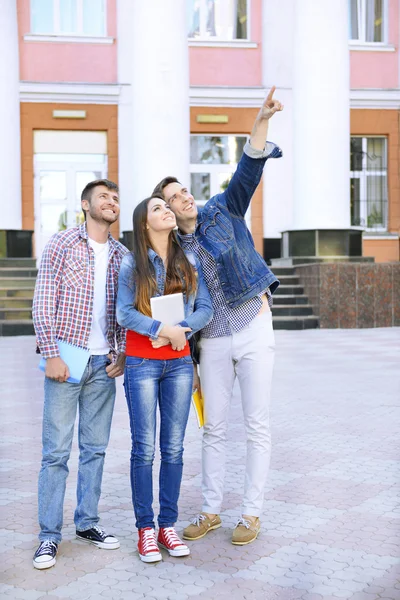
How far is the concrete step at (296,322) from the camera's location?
56.2ft

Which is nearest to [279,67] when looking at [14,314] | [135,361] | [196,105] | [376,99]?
[196,105]

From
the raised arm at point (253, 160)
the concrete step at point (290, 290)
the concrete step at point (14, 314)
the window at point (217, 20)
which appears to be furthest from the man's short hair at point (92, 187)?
the window at point (217, 20)

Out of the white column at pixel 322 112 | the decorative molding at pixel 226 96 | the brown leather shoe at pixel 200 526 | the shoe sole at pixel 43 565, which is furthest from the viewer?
the decorative molding at pixel 226 96

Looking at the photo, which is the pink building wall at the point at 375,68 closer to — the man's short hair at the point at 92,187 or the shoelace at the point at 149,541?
the man's short hair at the point at 92,187

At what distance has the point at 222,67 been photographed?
22594 mm

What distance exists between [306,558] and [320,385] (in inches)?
223

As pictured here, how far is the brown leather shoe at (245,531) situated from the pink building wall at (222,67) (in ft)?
62.3

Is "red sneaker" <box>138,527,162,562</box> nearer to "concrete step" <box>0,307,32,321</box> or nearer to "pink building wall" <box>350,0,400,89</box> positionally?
"concrete step" <box>0,307,32,321</box>

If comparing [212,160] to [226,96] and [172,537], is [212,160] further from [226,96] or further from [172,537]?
[172,537]

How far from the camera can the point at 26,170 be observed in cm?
2202

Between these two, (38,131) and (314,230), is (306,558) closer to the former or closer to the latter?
(314,230)

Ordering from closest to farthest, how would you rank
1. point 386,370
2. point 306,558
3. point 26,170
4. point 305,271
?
point 306,558 → point 386,370 → point 305,271 → point 26,170

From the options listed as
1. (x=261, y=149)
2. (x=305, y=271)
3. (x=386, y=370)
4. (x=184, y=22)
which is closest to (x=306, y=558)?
(x=261, y=149)

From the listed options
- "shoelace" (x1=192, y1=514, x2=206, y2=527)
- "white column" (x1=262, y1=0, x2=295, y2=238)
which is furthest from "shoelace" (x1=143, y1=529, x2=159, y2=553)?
"white column" (x1=262, y1=0, x2=295, y2=238)
